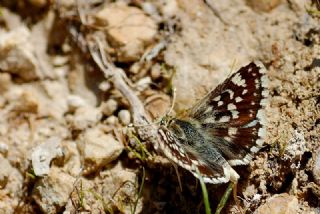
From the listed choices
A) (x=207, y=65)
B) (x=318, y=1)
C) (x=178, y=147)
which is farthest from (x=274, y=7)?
(x=178, y=147)

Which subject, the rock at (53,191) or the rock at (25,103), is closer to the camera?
the rock at (53,191)

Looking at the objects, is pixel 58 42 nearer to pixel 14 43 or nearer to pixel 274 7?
pixel 14 43

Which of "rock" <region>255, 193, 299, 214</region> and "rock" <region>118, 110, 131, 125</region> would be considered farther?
"rock" <region>118, 110, 131, 125</region>

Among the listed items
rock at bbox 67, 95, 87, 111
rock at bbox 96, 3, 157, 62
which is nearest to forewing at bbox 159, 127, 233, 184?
rock at bbox 96, 3, 157, 62

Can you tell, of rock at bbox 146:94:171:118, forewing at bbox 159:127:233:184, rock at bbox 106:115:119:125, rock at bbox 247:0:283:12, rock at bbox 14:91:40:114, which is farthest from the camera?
rock at bbox 14:91:40:114

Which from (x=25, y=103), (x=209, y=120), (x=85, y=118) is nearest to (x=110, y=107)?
(x=85, y=118)

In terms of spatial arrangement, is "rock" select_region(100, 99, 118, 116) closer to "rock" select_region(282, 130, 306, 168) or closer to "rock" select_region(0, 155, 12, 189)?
"rock" select_region(0, 155, 12, 189)

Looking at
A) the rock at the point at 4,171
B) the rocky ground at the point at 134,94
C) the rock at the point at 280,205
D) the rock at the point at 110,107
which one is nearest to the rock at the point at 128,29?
the rocky ground at the point at 134,94

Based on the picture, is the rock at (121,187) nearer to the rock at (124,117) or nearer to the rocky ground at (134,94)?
the rocky ground at (134,94)
